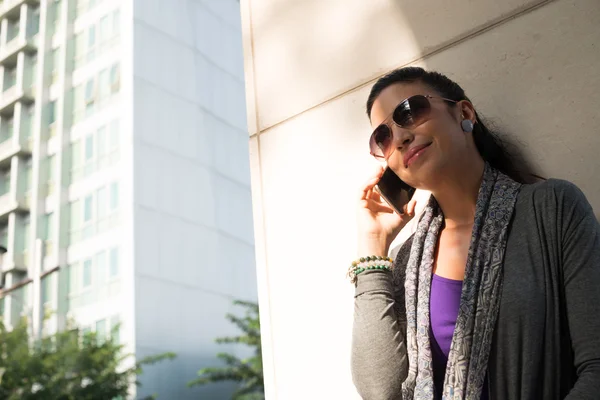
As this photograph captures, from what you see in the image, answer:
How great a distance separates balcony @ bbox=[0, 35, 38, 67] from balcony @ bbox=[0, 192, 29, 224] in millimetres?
6070

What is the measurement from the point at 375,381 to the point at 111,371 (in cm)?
2057

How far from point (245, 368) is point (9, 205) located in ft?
35.5

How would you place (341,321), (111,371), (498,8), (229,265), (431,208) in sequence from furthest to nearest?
(229,265)
(111,371)
(341,321)
(498,8)
(431,208)

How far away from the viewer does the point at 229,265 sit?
30344mm

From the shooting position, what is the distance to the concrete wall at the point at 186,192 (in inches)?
1052

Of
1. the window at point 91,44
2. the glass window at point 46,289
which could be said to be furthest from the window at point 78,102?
the glass window at point 46,289

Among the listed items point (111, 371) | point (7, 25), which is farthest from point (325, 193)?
point (7, 25)

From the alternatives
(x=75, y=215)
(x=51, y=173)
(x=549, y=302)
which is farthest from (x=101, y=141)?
(x=549, y=302)

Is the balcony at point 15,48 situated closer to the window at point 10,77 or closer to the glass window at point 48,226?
the window at point 10,77

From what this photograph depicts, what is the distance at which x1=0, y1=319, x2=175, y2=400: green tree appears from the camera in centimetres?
1947

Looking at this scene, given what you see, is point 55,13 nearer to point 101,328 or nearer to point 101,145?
point 101,145

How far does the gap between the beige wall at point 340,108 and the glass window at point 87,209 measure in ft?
81.4

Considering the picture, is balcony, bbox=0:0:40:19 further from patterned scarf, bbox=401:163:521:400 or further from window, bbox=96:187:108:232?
patterned scarf, bbox=401:163:521:400

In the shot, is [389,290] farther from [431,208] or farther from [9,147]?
[9,147]
